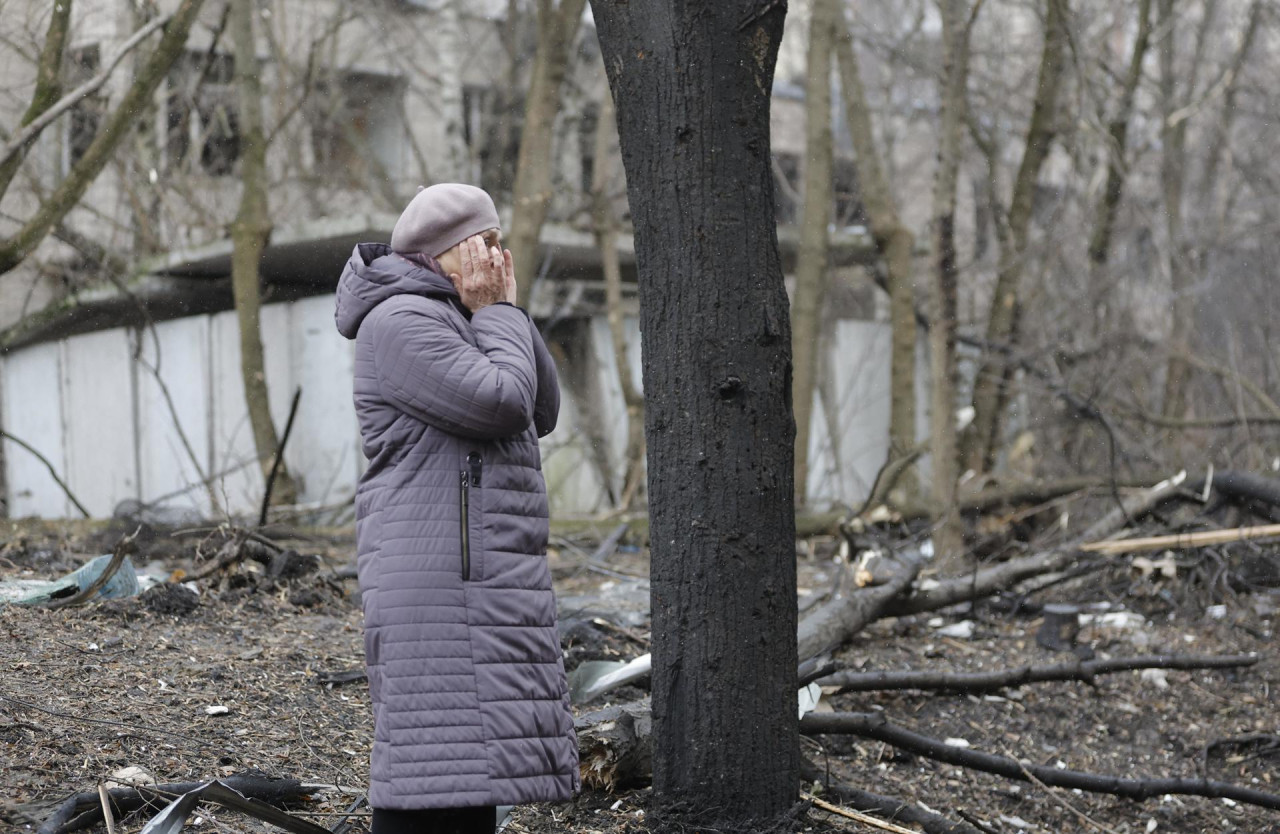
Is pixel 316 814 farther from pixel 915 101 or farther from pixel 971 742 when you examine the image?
pixel 915 101

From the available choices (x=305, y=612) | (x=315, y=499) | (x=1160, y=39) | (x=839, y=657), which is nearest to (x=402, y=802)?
(x=305, y=612)

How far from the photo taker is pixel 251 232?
10.5 m

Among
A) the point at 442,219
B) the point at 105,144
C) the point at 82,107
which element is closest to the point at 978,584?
the point at 442,219

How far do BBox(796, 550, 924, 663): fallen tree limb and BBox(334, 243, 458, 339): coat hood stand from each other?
2953mm

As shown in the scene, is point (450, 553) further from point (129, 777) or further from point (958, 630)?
point (958, 630)

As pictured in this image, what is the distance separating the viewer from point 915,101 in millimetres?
24000

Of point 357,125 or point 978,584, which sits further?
point 357,125

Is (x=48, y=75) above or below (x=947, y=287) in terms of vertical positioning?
above

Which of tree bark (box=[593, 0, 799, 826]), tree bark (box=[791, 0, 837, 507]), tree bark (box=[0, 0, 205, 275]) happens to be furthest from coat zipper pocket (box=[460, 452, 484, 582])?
tree bark (box=[791, 0, 837, 507])

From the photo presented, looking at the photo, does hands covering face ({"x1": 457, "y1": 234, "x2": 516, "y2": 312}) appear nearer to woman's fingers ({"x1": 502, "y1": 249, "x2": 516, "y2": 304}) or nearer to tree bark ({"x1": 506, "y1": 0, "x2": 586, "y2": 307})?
woman's fingers ({"x1": 502, "y1": 249, "x2": 516, "y2": 304})

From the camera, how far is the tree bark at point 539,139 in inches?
386

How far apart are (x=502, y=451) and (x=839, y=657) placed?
3.72 meters

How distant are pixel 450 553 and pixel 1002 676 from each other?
3498 mm

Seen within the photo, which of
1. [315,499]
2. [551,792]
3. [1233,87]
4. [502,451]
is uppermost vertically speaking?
[1233,87]
